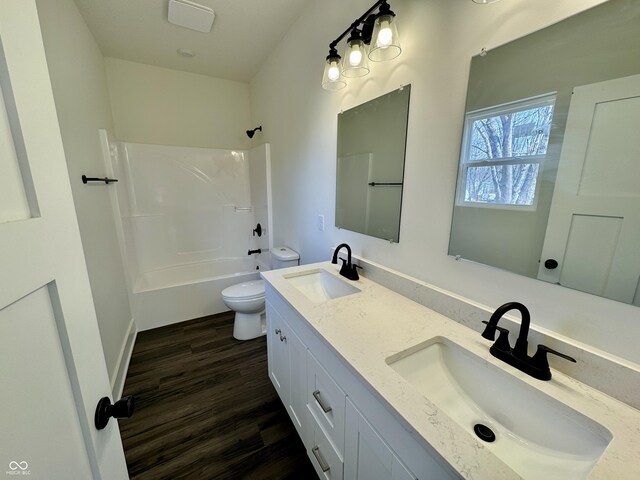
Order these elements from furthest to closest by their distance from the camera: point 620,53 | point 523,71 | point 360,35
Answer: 1. point 360,35
2. point 523,71
3. point 620,53

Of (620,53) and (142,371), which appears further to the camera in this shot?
(142,371)

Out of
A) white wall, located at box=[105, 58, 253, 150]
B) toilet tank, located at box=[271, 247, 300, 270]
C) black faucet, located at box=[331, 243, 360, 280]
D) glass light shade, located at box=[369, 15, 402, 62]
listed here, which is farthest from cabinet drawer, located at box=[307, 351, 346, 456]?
white wall, located at box=[105, 58, 253, 150]

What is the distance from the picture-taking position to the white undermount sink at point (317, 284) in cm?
152

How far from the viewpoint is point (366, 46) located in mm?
1230

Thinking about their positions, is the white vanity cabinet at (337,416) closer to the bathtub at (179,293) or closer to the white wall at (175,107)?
the bathtub at (179,293)

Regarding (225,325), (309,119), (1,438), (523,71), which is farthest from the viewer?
(225,325)

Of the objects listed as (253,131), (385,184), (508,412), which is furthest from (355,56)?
(253,131)

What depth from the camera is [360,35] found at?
1215mm

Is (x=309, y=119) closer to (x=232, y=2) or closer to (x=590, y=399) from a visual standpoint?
(x=232, y=2)

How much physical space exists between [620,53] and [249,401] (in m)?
2.20

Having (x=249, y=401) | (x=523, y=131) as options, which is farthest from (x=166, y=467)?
(x=523, y=131)

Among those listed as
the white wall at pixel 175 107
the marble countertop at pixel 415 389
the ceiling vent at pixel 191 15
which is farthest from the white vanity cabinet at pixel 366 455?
the white wall at pixel 175 107

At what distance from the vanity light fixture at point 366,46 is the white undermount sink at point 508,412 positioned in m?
1.22

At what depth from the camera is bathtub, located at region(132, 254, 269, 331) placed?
8.20 feet
